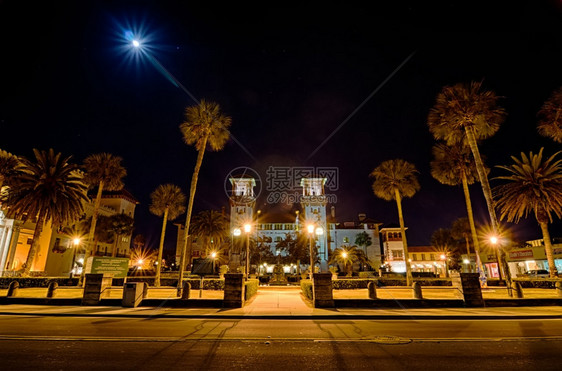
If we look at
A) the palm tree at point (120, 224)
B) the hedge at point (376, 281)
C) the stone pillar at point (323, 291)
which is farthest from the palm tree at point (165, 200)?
the stone pillar at point (323, 291)

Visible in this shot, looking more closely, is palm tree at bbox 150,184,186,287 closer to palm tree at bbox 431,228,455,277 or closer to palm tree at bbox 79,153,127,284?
palm tree at bbox 79,153,127,284

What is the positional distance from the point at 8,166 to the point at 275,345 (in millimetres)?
38495

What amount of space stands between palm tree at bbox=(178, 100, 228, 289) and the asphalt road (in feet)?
52.0

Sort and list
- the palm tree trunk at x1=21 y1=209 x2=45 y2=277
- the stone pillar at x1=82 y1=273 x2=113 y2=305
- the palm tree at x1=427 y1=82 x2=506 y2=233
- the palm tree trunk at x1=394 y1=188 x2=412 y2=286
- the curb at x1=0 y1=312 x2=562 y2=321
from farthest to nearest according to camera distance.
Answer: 1. the palm tree trunk at x1=394 y1=188 x2=412 y2=286
2. the palm tree trunk at x1=21 y1=209 x2=45 y2=277
3. the palm tree at x1=427 y1=82 x2=506 y2=233
4. the stone pillar at x1=82 y1=273 x2=113 y2=305
5. the curb at x1=0 y1=312 x2=562 y2=321

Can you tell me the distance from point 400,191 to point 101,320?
1371 inches

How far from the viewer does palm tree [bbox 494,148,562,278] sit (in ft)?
82.6

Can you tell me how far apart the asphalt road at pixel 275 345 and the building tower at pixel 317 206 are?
6045 cm

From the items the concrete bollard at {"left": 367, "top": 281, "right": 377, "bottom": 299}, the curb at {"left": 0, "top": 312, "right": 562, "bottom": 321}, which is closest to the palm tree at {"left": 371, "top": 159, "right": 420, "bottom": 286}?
the concrete bollard at {"left": 367, "top": 281, "right": 377, "bottom": 299}

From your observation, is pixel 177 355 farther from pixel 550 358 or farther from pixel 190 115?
pixel 190 115

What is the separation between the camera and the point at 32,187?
27031 mm

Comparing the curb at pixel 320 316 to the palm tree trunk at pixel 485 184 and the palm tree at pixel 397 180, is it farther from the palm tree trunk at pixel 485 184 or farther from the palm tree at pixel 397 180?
the palm tree at pixel 397 180

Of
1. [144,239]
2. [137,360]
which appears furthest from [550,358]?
[144,239]

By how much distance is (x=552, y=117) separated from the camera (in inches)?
966

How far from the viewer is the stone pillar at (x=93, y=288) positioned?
1548 cm
